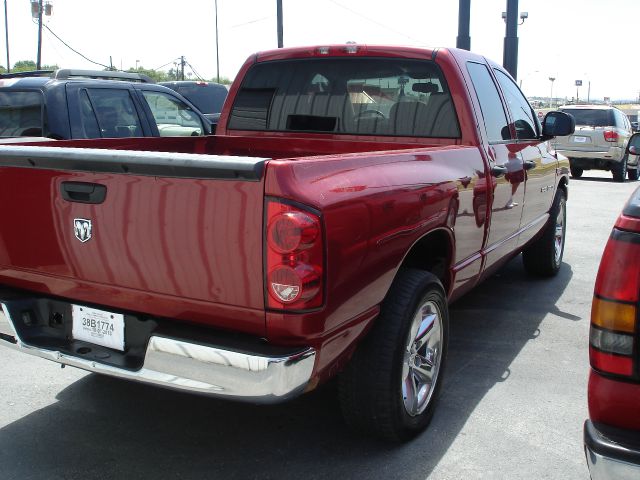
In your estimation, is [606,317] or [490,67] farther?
[490,67]

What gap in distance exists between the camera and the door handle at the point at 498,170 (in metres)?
4.19

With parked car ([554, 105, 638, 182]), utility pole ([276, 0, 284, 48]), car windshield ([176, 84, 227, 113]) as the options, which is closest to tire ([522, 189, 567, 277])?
car windshield ([176, 84, 227, 113])

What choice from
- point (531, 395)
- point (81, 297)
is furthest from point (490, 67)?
point (81, 297)

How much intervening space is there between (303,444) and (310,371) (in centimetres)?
93

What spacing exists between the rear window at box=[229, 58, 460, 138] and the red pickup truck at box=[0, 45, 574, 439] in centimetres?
3

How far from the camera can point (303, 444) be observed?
335 cm

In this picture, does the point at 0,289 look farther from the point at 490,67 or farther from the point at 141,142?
the point at 490,67

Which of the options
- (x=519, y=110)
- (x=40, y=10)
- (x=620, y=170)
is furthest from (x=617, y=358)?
(x=40, y=10)

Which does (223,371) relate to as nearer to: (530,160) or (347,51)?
(347,51)

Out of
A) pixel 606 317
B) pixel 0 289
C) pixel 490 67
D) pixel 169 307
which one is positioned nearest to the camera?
pixel 606 317

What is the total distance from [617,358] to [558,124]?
3779 mm

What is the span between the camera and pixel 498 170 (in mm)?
4242

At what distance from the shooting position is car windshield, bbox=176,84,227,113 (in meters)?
13.4

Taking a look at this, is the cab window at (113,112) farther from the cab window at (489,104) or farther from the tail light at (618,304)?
the tail light at (618,304)
